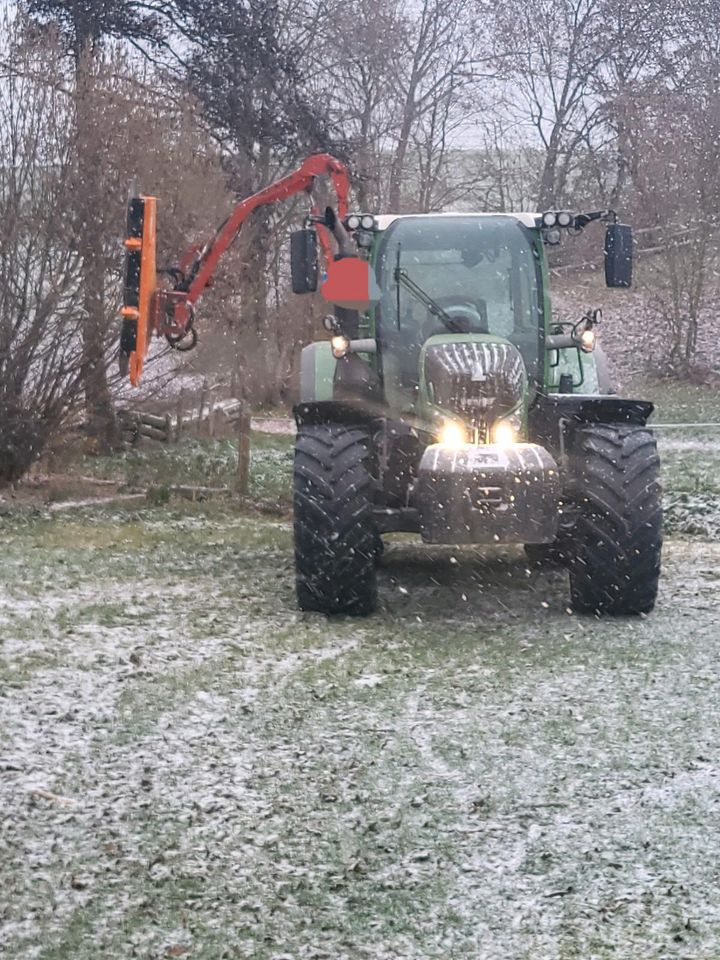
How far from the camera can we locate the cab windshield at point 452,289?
27.1ft

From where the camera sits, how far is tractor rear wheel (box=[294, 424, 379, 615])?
23.7 ft

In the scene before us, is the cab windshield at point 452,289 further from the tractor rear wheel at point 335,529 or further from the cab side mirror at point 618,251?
the tractor rear wheel at point 335,529

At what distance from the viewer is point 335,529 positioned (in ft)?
23.6

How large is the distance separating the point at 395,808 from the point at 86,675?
1.97m

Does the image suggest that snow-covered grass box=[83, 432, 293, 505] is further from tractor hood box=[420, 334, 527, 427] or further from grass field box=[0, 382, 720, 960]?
grass field box=[0, 382, 720, 960]

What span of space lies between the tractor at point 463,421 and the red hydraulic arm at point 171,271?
1398 mm

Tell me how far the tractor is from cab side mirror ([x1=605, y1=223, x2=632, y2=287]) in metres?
0.01

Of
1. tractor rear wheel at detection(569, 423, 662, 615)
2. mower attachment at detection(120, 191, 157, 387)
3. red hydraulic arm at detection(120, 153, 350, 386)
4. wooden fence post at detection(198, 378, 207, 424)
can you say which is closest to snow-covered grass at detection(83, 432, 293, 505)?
wooden fence post at detection(198, 378, 207, 424)

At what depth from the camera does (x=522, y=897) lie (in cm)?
379

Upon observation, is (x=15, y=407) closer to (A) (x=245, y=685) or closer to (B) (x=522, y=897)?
(A) (x=245, y=685)

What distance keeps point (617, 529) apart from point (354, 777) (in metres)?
3.00

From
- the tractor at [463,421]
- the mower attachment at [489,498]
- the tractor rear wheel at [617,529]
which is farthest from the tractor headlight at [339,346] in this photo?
the tractor rear wheel at [617,529]

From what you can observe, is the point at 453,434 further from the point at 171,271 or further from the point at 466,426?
the point at 171,271

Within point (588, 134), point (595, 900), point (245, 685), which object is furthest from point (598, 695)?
point (588, 134)
